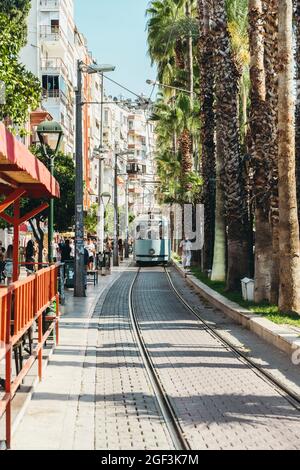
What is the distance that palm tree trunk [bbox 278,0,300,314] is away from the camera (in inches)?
684

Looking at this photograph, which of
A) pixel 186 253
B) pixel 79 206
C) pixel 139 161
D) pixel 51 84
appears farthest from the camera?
pixel 139 161

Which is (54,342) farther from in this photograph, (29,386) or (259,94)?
(259,94)

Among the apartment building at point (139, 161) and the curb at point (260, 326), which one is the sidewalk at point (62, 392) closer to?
the curb at point (260, 326)

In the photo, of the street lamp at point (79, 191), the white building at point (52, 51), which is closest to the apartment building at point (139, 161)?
the white building at point (52, 51)

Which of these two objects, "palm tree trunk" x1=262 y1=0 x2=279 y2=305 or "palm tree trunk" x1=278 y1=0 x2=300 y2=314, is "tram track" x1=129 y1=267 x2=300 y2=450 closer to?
"palm tree trunk" x1=278 y1=0 x2=300 y2=314

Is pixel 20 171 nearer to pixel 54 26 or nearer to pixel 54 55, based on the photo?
pixel 54 26

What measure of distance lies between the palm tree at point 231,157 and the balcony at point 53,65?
43.6 metres

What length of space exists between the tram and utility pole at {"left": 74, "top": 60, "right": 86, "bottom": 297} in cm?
2892

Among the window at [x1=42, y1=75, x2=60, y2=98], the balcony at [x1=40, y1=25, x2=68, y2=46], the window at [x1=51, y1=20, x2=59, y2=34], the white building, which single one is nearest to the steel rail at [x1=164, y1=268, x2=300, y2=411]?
the white building

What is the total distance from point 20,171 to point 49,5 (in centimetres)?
6337

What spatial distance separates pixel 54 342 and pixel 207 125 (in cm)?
1977

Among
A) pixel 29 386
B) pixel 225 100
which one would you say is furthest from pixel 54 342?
pixel 225 100

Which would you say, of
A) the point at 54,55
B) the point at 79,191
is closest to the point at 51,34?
the point at 54,55

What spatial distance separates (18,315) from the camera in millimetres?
8078
